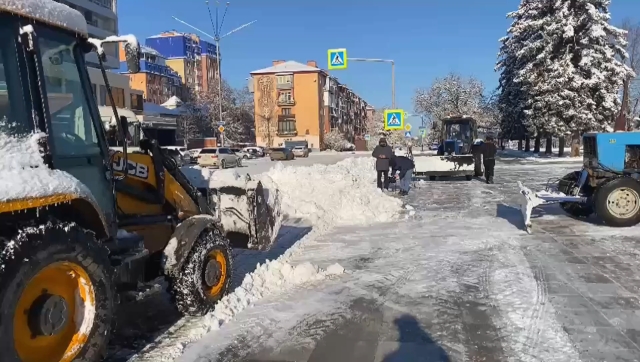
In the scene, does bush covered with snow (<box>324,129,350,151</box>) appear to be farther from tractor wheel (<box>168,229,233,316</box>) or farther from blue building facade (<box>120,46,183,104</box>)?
tractor wheel (<box>168,229,233,316</box>)

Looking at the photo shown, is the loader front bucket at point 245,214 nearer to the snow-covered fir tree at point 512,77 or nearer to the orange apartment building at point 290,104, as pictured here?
the snow-covered fir tree at point 512,77

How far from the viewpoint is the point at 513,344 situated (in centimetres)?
457

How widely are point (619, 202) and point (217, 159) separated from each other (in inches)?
1220

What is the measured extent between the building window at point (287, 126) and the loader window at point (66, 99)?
79.6 meters

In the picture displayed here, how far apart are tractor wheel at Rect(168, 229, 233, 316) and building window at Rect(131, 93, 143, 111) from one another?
48087 millimetres

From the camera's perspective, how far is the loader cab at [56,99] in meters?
3.44

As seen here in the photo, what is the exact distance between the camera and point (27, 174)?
326 centimetres

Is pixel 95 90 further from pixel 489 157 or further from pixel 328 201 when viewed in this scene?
pixel 489 157

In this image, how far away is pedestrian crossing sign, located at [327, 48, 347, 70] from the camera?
22234mm

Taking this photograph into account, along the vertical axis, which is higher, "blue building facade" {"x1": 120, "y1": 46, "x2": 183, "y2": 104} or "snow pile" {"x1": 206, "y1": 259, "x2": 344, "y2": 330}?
"blue building facade" {"x1": 120, "y1": 46, "x2": 183, "y2": 104}

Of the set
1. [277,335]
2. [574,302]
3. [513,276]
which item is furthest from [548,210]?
[277,335]

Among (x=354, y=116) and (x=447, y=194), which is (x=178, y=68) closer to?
(x=354, y=116)

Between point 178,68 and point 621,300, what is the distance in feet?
383

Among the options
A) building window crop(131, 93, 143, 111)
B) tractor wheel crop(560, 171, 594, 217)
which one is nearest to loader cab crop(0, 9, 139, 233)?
tractor wheel crop(560, 171, 594, 217)
